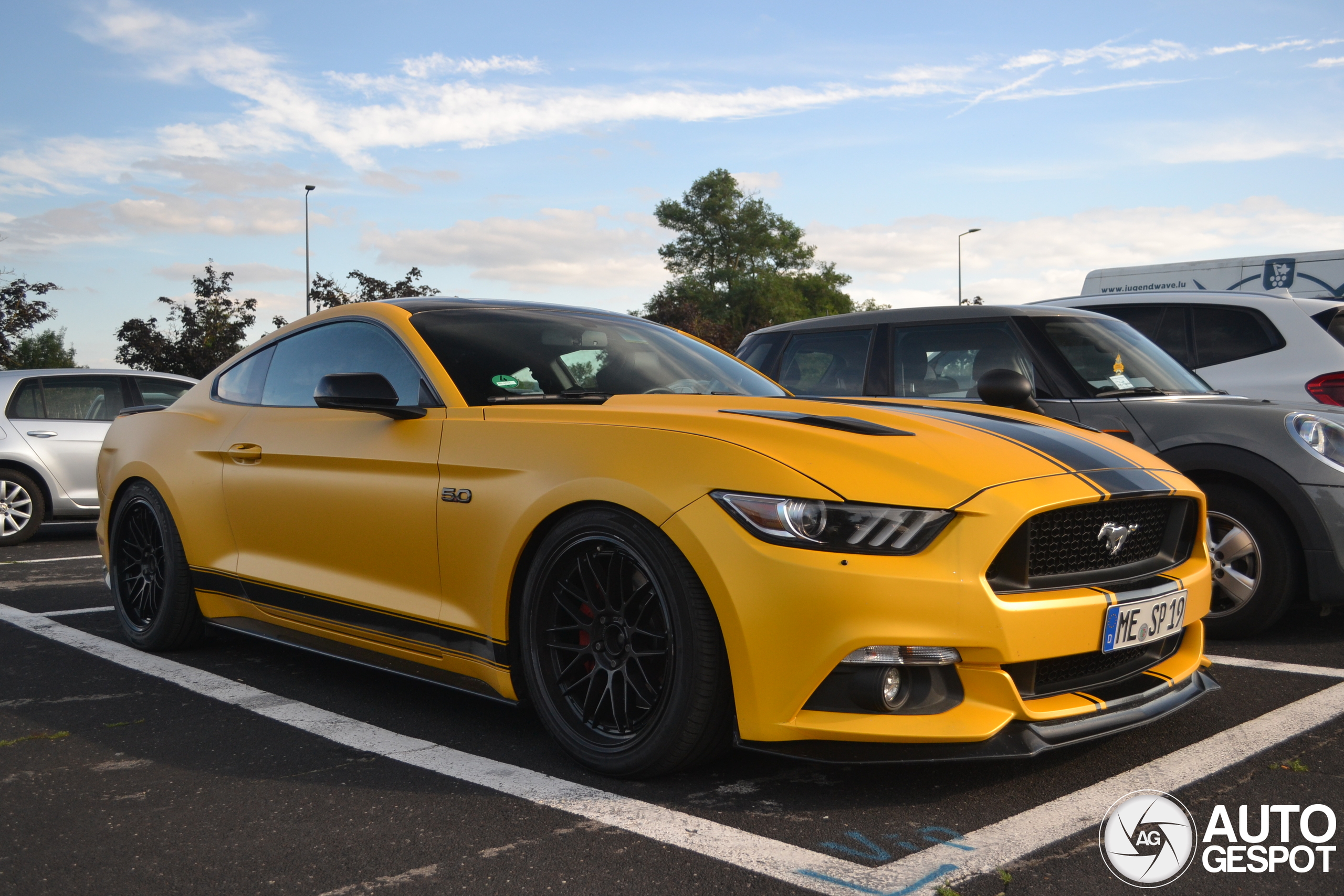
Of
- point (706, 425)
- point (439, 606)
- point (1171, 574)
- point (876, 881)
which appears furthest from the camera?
point (439, 606)

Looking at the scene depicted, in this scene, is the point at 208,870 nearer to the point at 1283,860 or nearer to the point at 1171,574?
the point at 1283,860

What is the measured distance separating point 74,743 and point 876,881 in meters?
2.70

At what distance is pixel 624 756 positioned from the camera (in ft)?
10.1

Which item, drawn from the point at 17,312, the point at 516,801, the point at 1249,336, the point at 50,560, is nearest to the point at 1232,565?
the point at 1249,336

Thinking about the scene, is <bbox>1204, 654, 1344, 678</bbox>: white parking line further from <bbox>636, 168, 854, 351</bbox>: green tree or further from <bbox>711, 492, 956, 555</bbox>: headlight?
<bbox>636, 168, 854, 351</bbox>: green tree

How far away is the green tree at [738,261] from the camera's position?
217ft

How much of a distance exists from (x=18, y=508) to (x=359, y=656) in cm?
737

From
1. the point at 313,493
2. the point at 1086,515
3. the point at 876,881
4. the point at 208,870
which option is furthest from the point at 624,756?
the point at 313,493

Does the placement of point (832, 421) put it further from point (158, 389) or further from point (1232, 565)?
point (158, 389)

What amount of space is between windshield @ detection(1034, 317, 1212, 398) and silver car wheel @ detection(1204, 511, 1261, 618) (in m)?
0.76

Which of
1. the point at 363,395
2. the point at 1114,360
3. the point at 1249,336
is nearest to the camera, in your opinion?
the point at 363,395

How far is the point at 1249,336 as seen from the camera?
683cm

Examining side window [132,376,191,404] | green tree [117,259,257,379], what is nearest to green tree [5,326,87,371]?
green tree [117,259,257,379]

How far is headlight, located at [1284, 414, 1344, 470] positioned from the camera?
4949 millimetres
